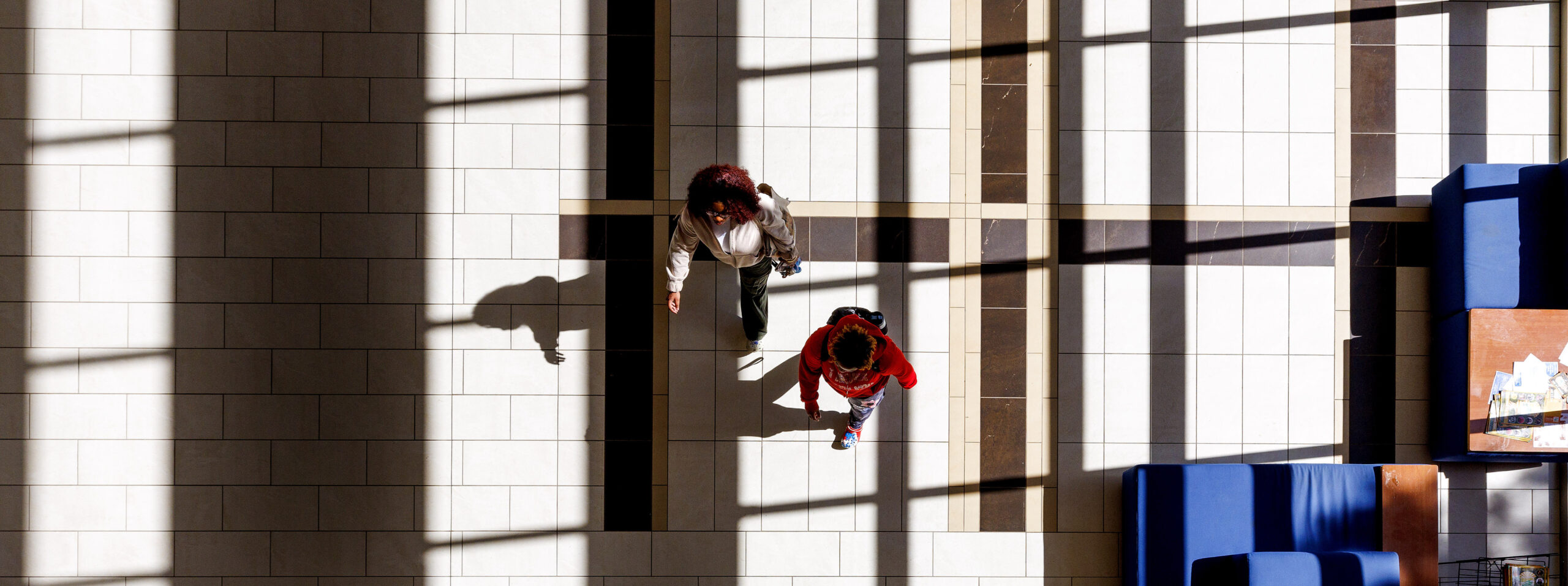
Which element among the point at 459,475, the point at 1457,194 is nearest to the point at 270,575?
the point at 459,475

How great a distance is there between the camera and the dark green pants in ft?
13.0

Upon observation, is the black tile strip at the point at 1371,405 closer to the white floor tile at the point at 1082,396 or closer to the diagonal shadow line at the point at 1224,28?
the white floor tile at the point at 1082,396

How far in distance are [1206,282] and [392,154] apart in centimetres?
511

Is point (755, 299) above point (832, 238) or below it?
below

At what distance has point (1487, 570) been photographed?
438 centimetres

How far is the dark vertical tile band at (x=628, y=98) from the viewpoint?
14.6 feet

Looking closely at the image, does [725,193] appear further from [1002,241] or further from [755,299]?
[1002,241]

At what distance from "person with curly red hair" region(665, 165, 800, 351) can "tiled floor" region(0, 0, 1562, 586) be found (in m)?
0.41

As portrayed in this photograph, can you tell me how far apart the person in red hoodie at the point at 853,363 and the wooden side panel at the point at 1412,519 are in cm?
306

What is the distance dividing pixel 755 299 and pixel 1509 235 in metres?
4.40

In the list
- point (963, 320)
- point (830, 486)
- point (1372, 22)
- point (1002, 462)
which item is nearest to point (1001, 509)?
point (1002, 462)

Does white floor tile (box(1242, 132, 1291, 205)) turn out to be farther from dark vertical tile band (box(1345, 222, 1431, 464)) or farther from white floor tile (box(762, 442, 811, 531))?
white floor tile (box(762, 442, 811, 531))

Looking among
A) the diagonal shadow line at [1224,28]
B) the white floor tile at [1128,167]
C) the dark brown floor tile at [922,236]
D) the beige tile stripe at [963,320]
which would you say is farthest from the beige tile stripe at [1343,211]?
the dark brown floor tile at [922,236]

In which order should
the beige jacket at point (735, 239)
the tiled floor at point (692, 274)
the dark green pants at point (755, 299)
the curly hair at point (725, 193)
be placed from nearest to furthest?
the curly hair at point (725, 193) < the beige jacket at point (735, 239) < the dark green pants at point (755, 299) < the tiled floor at point (692, 274)
